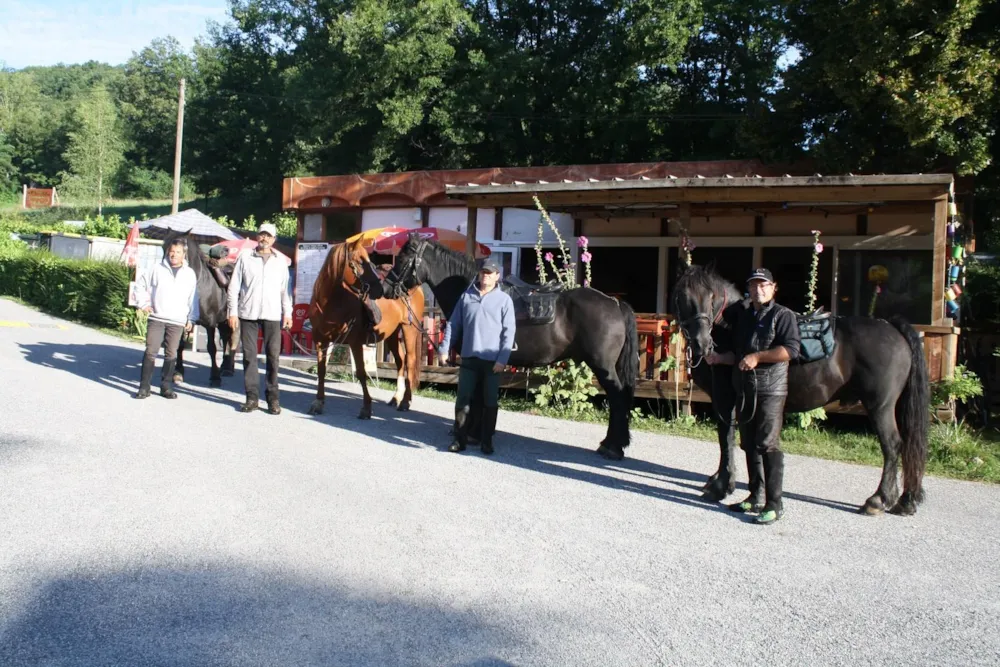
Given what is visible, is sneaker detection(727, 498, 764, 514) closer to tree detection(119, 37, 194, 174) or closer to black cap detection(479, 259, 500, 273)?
black cap detection(479, 259, 500, 273)

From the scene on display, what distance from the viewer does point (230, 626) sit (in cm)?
401

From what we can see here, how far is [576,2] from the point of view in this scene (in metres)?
28.9

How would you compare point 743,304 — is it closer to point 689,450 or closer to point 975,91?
point 689,450

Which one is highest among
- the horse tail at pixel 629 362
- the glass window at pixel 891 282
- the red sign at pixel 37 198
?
the red sign at pixel 37 198

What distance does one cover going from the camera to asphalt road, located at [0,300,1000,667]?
3.96m

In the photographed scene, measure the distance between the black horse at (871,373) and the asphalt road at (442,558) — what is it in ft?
1.41

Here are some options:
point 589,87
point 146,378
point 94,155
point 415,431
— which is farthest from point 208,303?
point 94,155

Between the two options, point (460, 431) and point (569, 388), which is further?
point (569, 388)

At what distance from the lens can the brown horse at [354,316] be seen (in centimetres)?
1052

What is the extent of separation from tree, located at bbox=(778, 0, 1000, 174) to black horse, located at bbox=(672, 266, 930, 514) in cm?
809

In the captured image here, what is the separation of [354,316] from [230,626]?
22.4 ft

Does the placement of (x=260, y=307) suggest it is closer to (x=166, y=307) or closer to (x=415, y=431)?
(x=166, y=307)

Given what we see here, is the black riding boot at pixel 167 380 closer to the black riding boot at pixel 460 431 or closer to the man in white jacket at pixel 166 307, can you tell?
the man in white jacket at pixel 166 307

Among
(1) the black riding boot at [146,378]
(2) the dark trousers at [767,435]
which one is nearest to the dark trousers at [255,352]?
(1) the black riding boot at [146,378]
